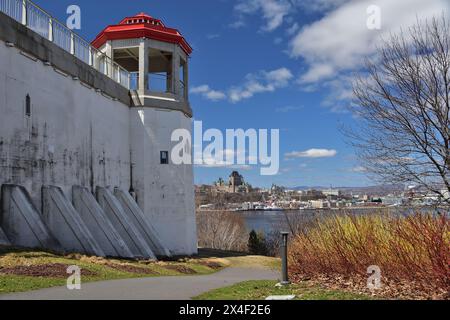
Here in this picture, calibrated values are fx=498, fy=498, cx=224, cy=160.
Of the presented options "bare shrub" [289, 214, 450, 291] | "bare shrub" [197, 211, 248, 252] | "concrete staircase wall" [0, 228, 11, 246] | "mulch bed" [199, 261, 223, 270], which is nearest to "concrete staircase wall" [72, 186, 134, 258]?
"mulch bed" [199, 261, 223, 270]

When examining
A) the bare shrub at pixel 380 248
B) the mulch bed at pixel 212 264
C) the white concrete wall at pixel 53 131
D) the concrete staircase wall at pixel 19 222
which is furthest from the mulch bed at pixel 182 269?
the bare shrub at pixel 380 248

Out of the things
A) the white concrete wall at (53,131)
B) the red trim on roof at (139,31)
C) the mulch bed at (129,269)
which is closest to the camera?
the mulch bed at (129,269)

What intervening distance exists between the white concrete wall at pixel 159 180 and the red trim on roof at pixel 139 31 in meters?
4.14

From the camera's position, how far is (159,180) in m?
27.0

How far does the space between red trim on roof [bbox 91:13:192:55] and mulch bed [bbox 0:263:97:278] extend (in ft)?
57.8

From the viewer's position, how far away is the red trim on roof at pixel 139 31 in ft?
89.4

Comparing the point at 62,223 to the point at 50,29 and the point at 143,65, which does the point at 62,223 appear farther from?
the point at 143,65

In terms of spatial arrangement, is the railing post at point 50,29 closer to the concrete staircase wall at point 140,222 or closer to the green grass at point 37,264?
the concrete staircase wall at point 140,222

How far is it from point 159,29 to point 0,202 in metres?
15.6

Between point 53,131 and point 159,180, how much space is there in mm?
9111

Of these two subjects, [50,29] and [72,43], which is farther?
[72,43]

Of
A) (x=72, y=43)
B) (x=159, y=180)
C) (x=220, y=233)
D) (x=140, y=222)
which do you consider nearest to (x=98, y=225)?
(x=140, y=222)
